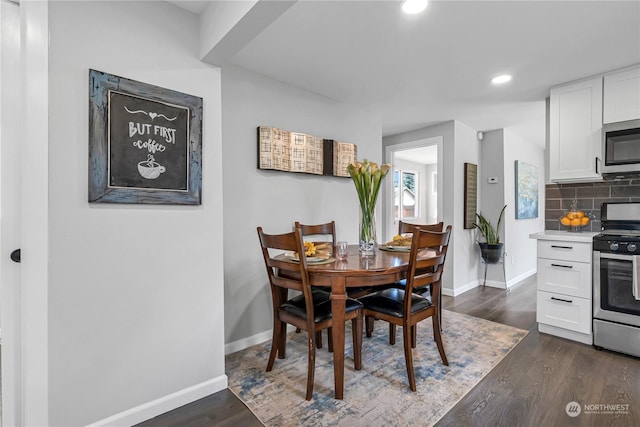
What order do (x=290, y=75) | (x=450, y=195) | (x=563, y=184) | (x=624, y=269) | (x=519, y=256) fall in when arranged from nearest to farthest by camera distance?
1. (x=624, y=269)
2. (x=290, y=75)
3. (x=563, y=184)
4. (x=450, y=195)
5. (x=519, y=256)

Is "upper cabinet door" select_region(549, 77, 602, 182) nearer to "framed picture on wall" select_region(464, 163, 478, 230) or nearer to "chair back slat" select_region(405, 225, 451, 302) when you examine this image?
"framed picture on wall" select_region(464, 163, 478, 230)

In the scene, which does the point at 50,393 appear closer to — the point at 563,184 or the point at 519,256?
the point at 563,184

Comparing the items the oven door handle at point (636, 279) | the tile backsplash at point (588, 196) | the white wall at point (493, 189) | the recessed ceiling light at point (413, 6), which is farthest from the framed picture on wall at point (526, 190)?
the recessed ceiling light at point (413, 6)

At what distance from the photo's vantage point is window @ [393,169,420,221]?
7.49 meters

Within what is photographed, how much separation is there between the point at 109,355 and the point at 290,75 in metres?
2.46

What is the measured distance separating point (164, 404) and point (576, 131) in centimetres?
401

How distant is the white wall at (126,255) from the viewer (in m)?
1.44

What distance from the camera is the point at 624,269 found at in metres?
2.39

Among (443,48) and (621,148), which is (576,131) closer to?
(621,148)

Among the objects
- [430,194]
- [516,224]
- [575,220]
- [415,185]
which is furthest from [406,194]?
[575,220]

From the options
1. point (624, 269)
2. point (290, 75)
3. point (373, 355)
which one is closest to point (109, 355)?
point (373, 355)

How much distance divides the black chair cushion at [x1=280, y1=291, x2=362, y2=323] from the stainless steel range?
2071 mm

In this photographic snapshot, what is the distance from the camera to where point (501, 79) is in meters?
2.85

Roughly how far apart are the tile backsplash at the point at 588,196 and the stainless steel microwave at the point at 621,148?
0.34m
